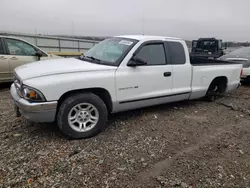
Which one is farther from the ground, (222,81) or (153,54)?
(153,54)

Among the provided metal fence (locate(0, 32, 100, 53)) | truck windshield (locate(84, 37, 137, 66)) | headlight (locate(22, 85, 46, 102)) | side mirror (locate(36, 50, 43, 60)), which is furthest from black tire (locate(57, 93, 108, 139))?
metal fence (locate(0, 32, 100, 53))

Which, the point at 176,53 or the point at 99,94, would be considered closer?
the point at 99,94

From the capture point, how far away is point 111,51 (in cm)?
396

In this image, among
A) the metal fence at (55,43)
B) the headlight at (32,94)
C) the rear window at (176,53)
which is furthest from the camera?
the metal fence at (55,43)

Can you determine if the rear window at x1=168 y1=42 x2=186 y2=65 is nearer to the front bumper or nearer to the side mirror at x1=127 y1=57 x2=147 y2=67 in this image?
the side mirror at x1=127 y1=57 x2=147 y2=67

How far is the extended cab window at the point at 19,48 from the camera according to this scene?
6.10 m

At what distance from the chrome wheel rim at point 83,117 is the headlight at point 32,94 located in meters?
0.48

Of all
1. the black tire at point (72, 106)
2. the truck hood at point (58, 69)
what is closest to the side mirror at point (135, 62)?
the truck hood at point (58, 69)

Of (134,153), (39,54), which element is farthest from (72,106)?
(39,54)

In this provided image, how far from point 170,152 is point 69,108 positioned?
1602 millimetres

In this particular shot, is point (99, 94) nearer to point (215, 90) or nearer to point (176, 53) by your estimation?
point (176, 53)

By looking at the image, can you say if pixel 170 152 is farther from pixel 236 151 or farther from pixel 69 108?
pixel 69 108

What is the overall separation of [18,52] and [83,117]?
4.21 m

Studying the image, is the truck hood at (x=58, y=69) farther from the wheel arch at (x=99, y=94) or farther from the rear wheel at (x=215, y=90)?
the rear wheel at (x=215, y=90)
